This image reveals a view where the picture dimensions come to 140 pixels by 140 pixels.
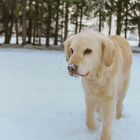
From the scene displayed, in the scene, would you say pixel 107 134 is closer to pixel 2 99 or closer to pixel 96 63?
pixel 96 63

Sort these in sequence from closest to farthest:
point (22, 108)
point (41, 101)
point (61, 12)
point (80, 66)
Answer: point (80, 66), point (22, 108), point (41, 101), point (61, 12)

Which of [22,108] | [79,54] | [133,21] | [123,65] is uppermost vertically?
[79,54]

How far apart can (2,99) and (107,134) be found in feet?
9.45

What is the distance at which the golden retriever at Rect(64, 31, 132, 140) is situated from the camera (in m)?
4.05

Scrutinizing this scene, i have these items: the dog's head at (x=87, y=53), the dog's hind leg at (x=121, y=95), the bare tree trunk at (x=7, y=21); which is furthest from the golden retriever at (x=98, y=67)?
the bare tree trunk at (x=7, y=21)

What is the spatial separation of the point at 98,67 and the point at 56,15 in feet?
105

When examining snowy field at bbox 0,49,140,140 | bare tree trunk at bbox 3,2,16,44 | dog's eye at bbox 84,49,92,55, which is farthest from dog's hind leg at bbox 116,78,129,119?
bare tree trunk at bbox 3,2,16,44

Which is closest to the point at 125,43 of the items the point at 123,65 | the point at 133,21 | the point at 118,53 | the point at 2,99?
the point at 123,65

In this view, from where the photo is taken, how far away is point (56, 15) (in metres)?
35.8

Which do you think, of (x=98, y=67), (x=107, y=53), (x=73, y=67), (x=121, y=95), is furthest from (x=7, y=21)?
(x=73, y=67)

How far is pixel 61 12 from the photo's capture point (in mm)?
36188

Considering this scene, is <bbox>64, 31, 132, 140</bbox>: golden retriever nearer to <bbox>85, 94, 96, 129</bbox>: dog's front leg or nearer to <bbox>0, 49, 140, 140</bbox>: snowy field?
<bbox>85, 94, 96, 129</bbox>: dog's front leg

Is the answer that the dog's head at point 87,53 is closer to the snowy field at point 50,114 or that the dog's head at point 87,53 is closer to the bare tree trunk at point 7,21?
the snowy field at point 50,114

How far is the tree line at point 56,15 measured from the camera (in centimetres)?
3419
